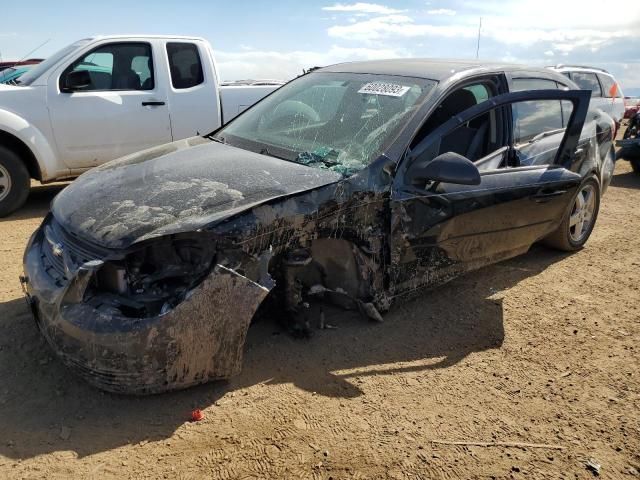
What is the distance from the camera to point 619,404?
9.34 ft

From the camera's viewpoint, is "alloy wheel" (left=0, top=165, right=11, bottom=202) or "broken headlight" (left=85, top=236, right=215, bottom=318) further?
"alloy wheel" (left=0, top=165, right=11, bottom=202)

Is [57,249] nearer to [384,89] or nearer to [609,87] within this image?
[384,89]

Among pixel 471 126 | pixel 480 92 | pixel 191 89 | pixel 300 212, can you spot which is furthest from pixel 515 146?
pixel 191 89

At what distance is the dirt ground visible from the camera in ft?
7.78

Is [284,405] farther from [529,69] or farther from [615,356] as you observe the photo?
[529,69]

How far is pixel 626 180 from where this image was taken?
8688 mm

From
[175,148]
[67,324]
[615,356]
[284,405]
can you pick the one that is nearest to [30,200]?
[175,148]

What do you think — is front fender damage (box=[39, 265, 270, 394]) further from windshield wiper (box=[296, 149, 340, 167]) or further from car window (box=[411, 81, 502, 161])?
car window (box=[411, 81, 502, 161])

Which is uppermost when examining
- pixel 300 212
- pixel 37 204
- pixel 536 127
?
pixel 536 127

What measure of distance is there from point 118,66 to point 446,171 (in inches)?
193

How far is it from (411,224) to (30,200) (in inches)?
218

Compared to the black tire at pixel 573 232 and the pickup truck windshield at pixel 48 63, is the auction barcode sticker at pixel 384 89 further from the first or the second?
the pickup truck windshield at pixel 48 63

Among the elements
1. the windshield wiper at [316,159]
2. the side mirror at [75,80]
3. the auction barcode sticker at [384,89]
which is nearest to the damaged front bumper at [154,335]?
the windshield wiper at [316,159]

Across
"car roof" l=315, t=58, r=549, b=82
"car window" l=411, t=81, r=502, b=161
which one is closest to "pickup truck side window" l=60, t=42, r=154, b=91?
"car roof" l=315, t=58, r=549, b=82
